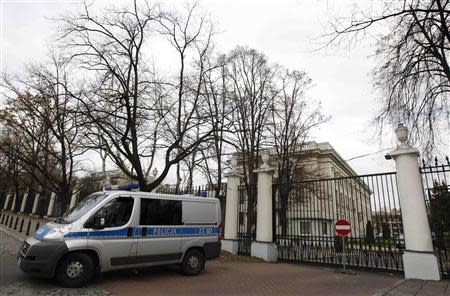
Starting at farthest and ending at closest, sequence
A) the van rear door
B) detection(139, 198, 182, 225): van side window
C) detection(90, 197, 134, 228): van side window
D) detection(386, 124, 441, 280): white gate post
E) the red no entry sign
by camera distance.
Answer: the red no entry sign < detection(386, 124, 441, 280): white gate post < detection(139, 198, 182, 225): van side window < the van rear door < detection(90, 197, 134, 228): van side window

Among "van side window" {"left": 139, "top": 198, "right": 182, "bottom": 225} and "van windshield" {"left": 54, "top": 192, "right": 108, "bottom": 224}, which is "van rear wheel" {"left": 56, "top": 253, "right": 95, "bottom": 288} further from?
"van side window" {"left": 139, "top": 198, "right": 182, "bottom": 225}

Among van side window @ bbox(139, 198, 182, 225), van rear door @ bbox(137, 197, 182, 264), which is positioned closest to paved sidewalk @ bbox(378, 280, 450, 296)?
van rear door @ bbox(137, 197, 182, 264)

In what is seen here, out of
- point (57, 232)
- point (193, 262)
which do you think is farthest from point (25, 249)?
point (193, 262)

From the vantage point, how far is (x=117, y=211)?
7.31 meters

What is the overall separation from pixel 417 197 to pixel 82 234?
31.7 ft

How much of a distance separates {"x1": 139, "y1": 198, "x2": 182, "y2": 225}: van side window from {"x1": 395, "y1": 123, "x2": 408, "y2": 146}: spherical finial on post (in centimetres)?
754

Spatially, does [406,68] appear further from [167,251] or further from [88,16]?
[88,16]

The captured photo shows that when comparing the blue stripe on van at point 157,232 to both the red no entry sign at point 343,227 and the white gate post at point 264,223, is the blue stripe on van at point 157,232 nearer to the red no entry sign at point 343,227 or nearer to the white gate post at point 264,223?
the white gate post at point 264,223

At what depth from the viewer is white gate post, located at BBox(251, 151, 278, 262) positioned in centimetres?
1192

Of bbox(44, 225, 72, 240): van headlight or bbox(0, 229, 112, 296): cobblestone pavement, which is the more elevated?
bbox(44, 225, 72, 240): van headlight

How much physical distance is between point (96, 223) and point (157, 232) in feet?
5.56

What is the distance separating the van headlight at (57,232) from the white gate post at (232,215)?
26.8 ft

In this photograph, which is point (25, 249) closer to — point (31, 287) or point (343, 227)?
point (31, 287)


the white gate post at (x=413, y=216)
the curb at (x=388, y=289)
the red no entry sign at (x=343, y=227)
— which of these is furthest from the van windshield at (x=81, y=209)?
the white gate post at (x=413, y=216)
